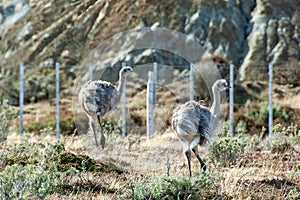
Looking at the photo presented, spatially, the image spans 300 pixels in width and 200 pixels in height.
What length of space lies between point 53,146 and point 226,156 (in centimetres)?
212

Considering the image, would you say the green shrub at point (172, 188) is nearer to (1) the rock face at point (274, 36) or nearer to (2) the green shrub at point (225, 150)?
(2) the green shrub at point (225, 150)

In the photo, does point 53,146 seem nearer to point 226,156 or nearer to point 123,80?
point 226,156

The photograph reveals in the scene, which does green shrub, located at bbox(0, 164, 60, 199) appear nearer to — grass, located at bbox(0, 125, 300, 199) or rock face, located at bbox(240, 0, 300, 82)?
grass, located at bbox(0, 125, 300, 199)

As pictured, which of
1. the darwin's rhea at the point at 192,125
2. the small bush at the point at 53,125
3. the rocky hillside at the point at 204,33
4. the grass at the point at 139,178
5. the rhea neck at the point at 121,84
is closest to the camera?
the grass at the point at 139,178

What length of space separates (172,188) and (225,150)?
2425 millimetres

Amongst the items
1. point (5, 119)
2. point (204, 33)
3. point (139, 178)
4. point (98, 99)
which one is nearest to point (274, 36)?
point (204, 33)

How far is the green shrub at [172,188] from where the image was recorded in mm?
5723

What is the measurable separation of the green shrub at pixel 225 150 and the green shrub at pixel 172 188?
2146 millimetres

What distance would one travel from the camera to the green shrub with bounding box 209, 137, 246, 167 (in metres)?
8.02

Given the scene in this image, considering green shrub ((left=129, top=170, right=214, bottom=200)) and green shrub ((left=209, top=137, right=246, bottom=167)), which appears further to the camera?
green shrub ((left=209, top=137, right=246, bottom=167))

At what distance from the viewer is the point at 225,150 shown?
26.5ft

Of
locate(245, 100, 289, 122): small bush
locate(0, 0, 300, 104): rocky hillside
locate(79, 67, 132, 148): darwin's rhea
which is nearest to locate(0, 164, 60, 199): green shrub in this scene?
locate(79, 67, 132, 148): darwin's rhea

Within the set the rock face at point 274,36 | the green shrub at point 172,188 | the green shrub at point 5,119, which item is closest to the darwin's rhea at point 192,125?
the green shrub at point 172,188

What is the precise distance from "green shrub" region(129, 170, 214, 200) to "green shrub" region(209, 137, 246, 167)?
2146mm
